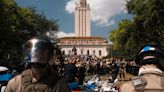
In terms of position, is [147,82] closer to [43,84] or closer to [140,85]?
[140,85]

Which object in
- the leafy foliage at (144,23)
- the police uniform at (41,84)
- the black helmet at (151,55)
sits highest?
the leafy foliage at (144,23)

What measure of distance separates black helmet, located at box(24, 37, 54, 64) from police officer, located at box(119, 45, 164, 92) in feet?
2.14

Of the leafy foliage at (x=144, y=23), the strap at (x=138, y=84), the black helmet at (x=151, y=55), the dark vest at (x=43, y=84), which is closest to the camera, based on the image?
the strap at (x=138, y=84)

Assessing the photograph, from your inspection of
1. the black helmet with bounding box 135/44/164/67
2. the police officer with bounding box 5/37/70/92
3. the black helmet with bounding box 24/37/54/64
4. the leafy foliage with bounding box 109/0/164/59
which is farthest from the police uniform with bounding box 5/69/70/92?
the leafy foliage with bounding box 109/0/164/59

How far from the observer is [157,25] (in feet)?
167

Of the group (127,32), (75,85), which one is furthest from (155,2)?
(75,85)

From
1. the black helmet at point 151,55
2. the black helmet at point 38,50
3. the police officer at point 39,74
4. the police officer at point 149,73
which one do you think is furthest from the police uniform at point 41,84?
the black helmet at point 151,55

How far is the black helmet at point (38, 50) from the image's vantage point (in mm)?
4289

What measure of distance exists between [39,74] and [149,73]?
0.86 metres

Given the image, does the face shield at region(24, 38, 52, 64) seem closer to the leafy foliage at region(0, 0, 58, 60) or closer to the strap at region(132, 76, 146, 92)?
the strap at region(132, 76, 146, 92)

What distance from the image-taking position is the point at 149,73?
419cm

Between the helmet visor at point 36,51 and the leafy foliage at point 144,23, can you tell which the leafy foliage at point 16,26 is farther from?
the helmet visor at point 36,51

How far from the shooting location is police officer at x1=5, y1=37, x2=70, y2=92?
4.31m

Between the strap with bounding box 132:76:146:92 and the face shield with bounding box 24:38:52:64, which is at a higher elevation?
the face shield with bounding box 24:38:52:64
